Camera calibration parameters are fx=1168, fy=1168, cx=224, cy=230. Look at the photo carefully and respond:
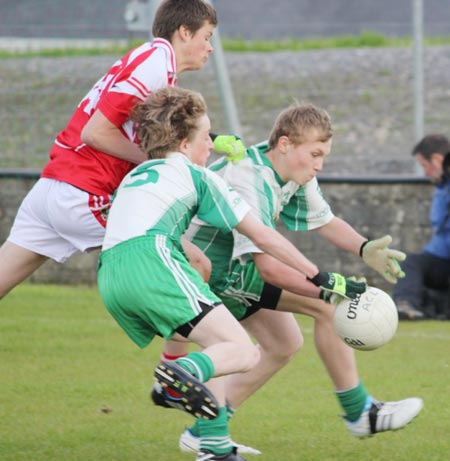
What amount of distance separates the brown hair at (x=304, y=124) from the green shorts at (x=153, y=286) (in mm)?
943

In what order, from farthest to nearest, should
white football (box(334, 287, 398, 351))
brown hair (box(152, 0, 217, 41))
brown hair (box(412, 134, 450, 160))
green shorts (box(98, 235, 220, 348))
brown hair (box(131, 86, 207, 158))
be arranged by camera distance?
brown hair (box(412, 134, 450, 160)), brown hair (box(152, 0, 217, 41)), white football (box(334, 287, 398, 351)), brown hair (box(131, 86, 207, 158)), green shorts (box(98, 235, 220, 348))

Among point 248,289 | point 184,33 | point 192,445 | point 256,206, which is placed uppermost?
point 184,33

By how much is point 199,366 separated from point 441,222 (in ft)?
20.0

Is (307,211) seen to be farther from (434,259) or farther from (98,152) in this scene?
(434,259)

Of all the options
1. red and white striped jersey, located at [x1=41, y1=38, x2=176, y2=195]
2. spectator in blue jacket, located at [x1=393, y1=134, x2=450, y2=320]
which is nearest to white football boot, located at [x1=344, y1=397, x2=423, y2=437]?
red and white striped jersey, located at [x1=41, y1=38, x2=176, y2=195]

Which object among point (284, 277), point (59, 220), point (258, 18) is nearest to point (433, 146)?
point (59, 220)

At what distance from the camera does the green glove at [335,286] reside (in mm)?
4922

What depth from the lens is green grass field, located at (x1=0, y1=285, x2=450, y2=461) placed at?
553cm

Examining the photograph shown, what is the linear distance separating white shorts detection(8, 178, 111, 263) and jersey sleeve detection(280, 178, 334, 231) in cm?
91

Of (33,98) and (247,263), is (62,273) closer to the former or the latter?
(33,98)

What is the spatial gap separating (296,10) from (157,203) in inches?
559

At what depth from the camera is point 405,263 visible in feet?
34.0

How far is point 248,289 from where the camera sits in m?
5.50

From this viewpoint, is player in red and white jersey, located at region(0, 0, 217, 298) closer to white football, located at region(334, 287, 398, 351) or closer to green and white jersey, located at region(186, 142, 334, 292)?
green and white jersey, located at region(186, 142, 334, 292)
